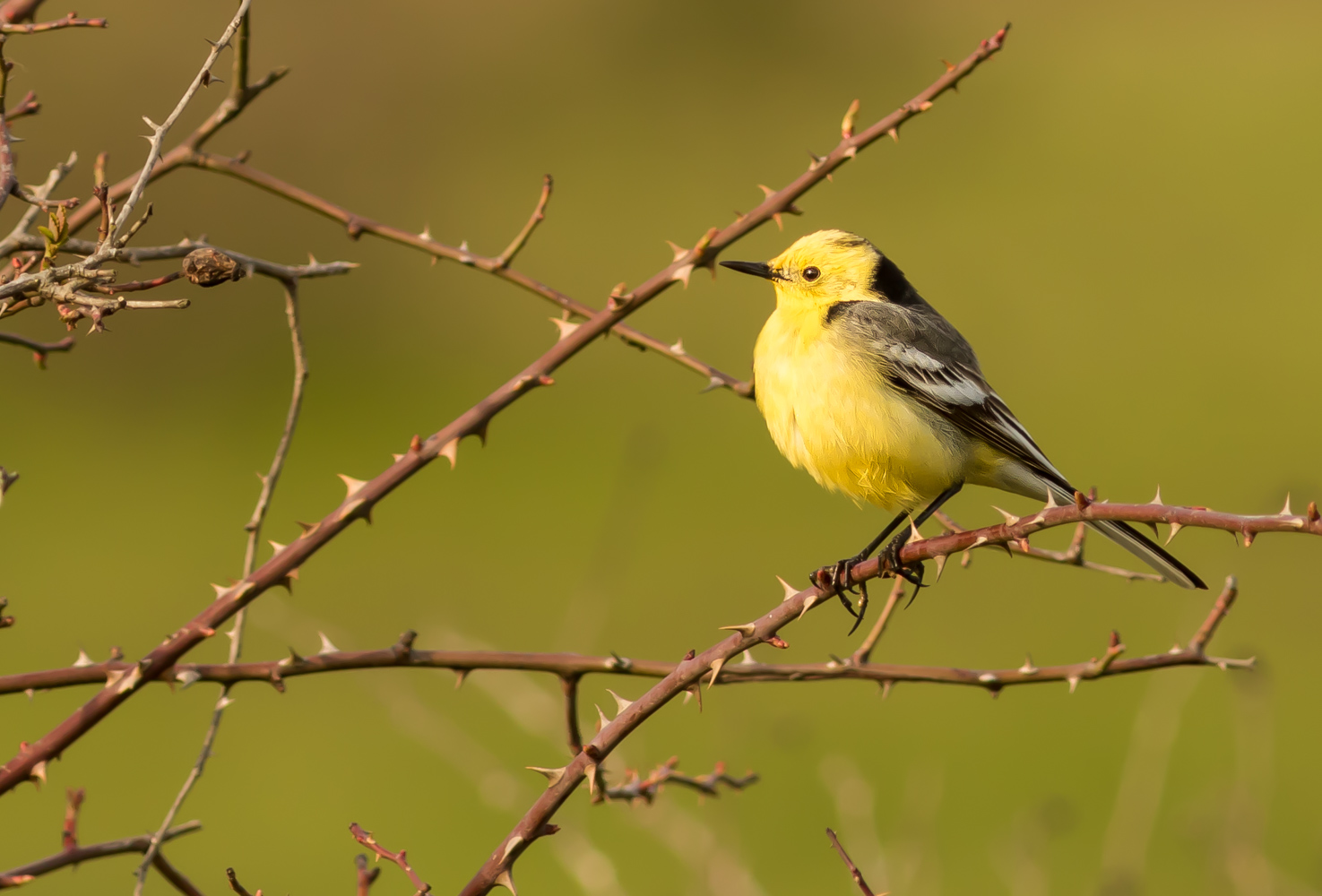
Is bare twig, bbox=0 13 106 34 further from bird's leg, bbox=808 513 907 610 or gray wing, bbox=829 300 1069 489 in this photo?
gray wing, bbox=829 300 1069 489

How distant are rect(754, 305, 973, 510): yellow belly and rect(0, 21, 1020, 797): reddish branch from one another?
104 centimetres

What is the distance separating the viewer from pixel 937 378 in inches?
156

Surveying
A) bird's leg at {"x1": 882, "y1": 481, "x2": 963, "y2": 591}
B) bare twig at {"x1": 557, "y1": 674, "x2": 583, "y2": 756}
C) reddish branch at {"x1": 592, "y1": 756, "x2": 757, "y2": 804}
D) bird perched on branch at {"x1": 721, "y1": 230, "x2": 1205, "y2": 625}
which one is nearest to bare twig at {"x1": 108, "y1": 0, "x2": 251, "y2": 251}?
bare twig at {"x1": 557, "y1": 674, "x2": 583, "y2": 756}

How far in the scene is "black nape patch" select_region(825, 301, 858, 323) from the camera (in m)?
4.02

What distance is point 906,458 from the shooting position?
3633 mm

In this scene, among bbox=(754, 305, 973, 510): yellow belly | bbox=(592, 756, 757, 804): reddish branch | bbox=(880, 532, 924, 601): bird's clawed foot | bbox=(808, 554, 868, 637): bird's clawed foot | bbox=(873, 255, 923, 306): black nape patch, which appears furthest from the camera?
bbox=(873, 255, 923, 306): black nape patch

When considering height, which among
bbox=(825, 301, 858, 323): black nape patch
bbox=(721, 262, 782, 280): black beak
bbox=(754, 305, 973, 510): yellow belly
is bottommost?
bbox=(754, 305, 973, 510): yellow belly

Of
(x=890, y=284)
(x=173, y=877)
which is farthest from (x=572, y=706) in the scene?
(x=890, y=284)

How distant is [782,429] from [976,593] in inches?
416

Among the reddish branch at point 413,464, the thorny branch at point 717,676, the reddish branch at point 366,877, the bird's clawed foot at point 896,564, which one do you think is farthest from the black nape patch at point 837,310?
the reddish branch at point 366,877

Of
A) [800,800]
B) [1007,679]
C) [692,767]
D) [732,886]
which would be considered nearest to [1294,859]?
[800,800]

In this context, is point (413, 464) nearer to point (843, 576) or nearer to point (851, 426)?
point (843, 576)

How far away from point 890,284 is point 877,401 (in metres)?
0.91

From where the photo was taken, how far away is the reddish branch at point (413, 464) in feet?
6.82
